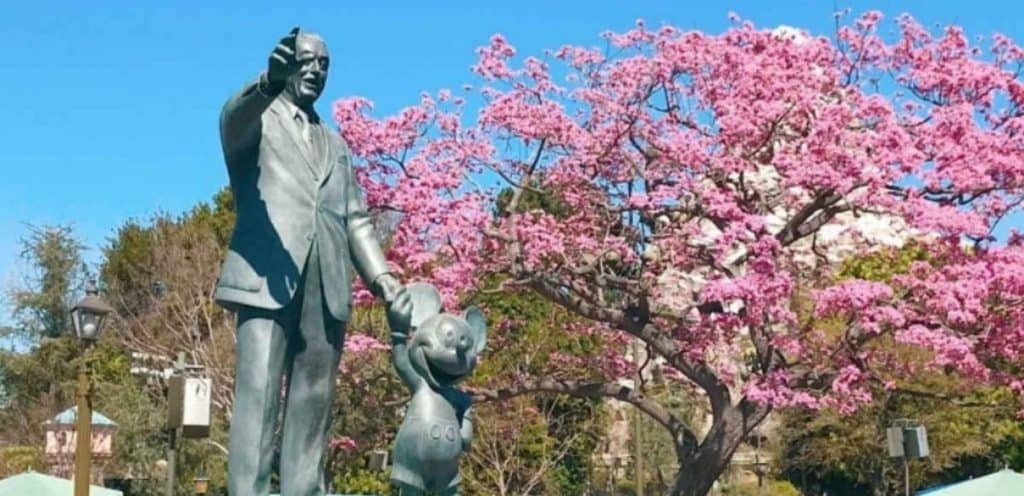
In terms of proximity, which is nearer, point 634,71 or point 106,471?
point 634,71

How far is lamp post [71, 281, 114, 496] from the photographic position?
30.9 feet

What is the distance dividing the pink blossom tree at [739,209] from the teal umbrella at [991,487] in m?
1.42

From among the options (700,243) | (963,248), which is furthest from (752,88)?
(963,248)

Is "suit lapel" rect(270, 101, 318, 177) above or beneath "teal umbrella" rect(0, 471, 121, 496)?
above

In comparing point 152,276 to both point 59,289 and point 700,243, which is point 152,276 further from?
point 700,243

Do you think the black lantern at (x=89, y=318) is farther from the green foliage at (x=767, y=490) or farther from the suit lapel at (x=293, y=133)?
the green foliage at (x=767, y=490)

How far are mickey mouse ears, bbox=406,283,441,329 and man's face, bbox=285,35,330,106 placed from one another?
35.5 inches

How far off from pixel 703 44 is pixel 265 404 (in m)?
11.5

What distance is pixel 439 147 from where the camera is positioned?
16172 mm

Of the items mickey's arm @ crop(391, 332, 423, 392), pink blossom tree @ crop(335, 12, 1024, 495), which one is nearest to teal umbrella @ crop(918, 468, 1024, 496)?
pink blossom tree @ crop(335, 12, 1024, 495)

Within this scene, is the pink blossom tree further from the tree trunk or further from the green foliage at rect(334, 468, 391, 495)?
the green foliage at rect(334, 468, 391, 495)

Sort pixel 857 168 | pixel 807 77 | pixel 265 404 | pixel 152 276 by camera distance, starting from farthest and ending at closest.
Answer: pixel 152 276 < pixel 807 77 < pixel 857 168 < pixel 265 404

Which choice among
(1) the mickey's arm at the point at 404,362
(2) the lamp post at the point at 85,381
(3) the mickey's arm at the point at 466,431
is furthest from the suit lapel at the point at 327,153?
(2) the lamp post at the point at 85,381

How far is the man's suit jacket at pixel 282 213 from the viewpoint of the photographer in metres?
5.21
